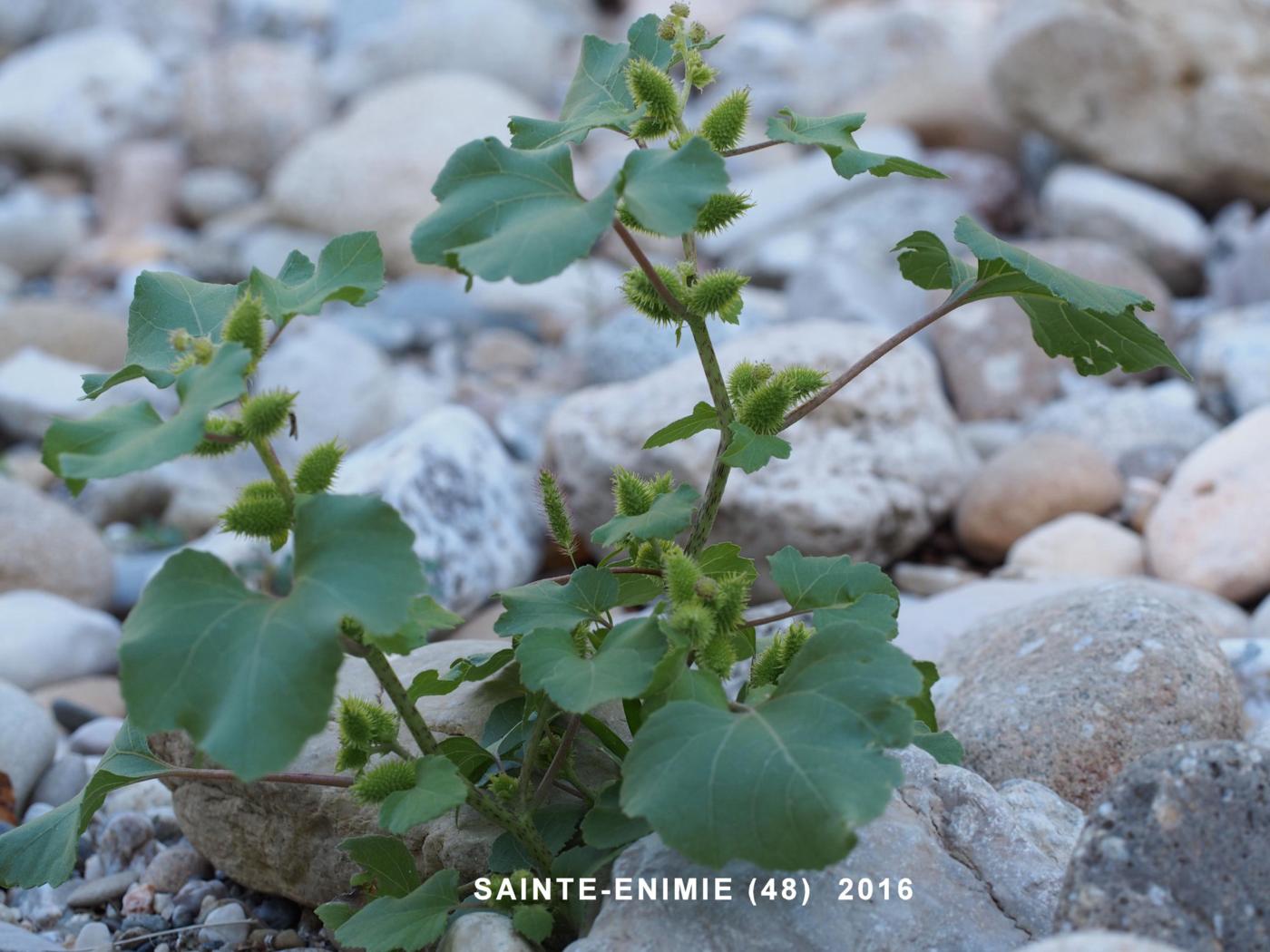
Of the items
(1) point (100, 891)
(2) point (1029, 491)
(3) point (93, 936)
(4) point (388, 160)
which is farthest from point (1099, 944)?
(4) point (388, 160)

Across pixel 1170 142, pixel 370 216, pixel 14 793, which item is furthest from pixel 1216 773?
pixel 370 216

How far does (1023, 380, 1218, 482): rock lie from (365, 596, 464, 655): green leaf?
3338mm

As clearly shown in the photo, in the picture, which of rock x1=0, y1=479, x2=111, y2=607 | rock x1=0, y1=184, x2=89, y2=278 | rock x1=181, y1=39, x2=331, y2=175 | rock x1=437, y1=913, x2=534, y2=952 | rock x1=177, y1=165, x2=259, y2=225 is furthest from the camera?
rock x1=181, y1=39, x2=331, y2=175

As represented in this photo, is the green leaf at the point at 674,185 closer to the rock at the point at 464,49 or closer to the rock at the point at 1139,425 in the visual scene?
the rock at the point at 1139,425

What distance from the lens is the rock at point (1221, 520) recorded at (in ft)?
11.4

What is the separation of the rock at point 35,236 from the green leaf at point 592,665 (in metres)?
8.57

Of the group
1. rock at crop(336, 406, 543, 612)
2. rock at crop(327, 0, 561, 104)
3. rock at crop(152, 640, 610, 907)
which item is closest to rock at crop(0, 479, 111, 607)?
rock at crop(336, 406, 543, 612)

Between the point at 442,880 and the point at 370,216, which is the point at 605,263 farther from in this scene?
the point at 442,880

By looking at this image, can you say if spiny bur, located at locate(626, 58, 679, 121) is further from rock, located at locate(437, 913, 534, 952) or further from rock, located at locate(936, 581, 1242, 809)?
rock, located at locate(936, 581, 1242, 809)

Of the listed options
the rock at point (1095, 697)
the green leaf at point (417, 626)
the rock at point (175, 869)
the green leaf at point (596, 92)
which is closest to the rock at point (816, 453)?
the rock at point (1095, 697)

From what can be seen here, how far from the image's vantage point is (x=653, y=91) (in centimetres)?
150

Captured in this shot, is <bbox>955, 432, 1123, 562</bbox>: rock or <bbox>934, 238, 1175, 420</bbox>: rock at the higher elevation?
<bbox>955, 432, 1123, 562</bbox>: rock

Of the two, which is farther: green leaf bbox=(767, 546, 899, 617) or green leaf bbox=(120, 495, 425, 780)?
green leaf bbox=(767, 546, 899, 617)

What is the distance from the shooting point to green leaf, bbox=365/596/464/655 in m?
1.41
